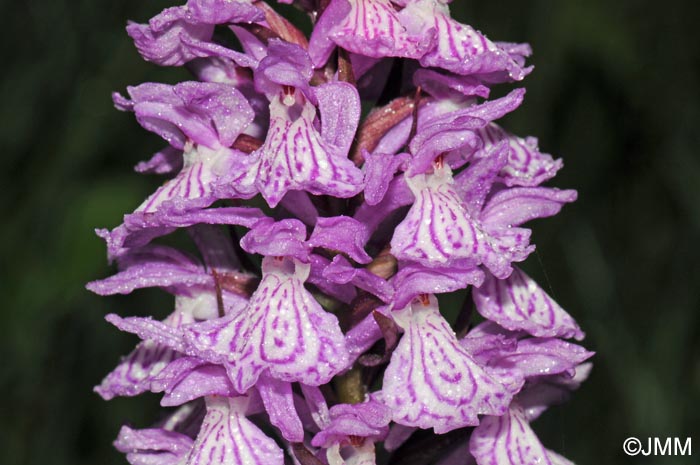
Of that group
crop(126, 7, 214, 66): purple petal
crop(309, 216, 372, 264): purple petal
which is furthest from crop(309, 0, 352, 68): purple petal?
crop(309, 216, 372, 264): purple petal

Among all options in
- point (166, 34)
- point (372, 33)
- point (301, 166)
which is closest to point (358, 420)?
point (301, 166)

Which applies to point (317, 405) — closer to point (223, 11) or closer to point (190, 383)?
point (190, 383)

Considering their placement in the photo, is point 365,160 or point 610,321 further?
point 610,321

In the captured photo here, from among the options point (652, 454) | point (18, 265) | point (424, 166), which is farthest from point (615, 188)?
point (424, 166)

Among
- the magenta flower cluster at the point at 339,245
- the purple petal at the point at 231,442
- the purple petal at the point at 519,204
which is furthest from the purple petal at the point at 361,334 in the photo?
the purple petal at the point at 519,204

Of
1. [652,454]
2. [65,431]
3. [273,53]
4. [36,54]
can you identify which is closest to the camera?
[273,53]

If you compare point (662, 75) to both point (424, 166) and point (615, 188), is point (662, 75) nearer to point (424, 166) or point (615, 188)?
point (615, 188)

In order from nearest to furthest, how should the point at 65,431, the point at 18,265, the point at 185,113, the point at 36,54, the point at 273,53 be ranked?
the point at 273,53, the point at 185,113, the point at 65,431, the point at 18,265, the point at 36,54

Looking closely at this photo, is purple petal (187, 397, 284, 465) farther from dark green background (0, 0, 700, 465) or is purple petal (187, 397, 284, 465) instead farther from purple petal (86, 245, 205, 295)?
dark green background (0, 0, 700, 465)
